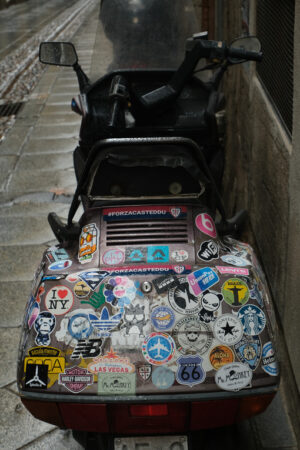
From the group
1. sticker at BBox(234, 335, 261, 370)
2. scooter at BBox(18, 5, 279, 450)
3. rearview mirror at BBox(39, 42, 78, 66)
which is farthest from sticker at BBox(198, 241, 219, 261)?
rearview mirror at BBox(39, 42, 78, 66)

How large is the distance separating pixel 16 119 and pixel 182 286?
28.0 feet

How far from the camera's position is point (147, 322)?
2717mm

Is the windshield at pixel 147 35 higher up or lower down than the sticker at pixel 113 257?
higher up

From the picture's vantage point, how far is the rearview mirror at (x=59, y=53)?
15.2 feet

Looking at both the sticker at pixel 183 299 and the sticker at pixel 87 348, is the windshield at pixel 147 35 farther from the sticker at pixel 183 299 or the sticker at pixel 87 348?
the sticker at pixel 87 348

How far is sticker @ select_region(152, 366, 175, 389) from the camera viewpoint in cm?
258

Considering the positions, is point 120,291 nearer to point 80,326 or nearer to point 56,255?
point 80,326

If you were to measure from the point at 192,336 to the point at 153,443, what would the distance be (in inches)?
18.8

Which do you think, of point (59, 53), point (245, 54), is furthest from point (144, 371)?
point (59, 53)

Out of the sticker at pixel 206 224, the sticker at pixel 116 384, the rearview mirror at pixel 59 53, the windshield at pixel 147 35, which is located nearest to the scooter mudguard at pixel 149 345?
the sticker at pixel 116 384

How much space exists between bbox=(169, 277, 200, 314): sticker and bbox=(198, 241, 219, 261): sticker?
0.26 metres

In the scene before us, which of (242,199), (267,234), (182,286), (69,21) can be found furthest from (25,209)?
(69,21)

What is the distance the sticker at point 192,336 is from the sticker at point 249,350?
124 millimetres

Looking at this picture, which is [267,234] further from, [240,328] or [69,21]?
[69,21]
